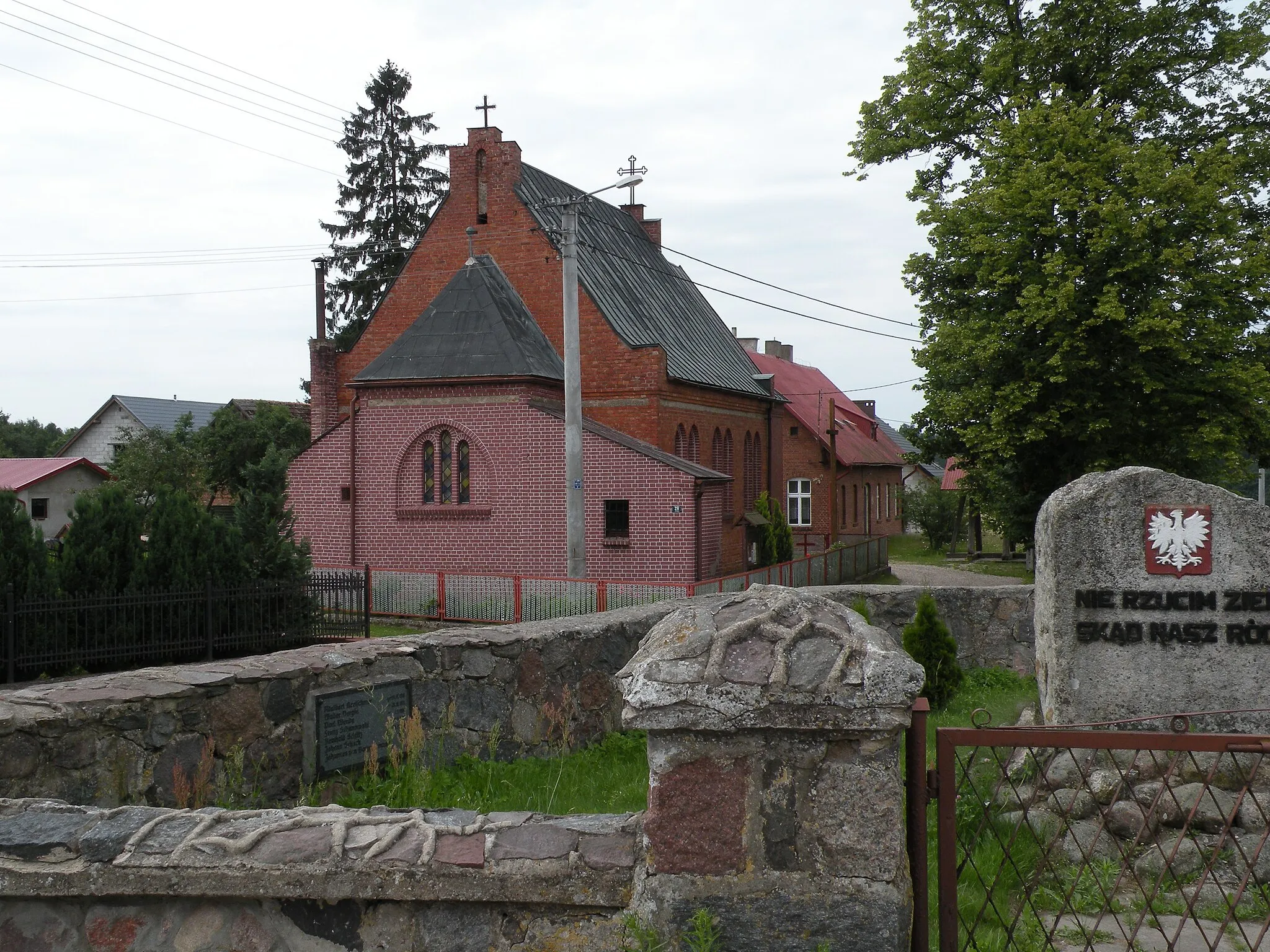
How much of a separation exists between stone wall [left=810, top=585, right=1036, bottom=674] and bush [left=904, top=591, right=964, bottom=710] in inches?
40.4

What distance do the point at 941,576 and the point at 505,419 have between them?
42.8ft

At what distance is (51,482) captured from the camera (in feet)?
151

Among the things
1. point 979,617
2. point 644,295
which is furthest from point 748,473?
point 979,617

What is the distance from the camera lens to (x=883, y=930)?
282 centimetres

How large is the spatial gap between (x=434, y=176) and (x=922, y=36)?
66.4 feet

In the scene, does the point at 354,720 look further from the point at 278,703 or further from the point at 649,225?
the point at 649,225

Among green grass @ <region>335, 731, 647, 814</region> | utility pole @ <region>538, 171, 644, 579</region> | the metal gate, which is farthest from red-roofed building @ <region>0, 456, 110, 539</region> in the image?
the metal gate

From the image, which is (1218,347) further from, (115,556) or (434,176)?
(434,176)

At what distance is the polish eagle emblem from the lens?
21.7 ft

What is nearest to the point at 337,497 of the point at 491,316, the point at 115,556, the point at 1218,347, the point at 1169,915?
the point at 491,316

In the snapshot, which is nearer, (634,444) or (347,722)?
(347,722)

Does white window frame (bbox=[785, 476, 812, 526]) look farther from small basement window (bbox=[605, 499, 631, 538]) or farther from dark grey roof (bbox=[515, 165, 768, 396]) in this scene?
small basement window (bbox=[605, 499, 631, 538])

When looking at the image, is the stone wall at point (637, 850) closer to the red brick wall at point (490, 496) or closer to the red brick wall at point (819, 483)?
the red brick wall at point (490, 496)

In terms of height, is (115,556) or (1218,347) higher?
(1218,347)
